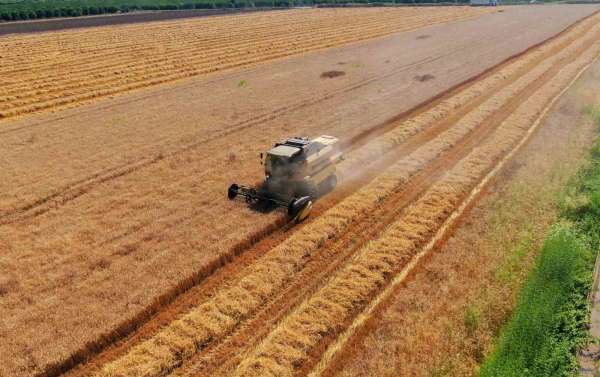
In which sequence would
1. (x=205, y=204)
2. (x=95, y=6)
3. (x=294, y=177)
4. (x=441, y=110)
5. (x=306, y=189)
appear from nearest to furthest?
(x=294, y=177), (x=306, y=189), (x=205, y=204), (x=441, y=110), (x=95, y=6)

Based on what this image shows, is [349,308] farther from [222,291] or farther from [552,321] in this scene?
[552,321]

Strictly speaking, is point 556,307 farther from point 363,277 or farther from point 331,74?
point 331,74

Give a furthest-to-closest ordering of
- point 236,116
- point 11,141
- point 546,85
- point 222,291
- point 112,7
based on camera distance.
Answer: point 112,7 → point 546,85 → point 236,116 → point 11,141 → point 222,291

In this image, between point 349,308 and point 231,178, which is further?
point 231,178

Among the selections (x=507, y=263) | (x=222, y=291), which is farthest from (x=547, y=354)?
(x=222, y=291)

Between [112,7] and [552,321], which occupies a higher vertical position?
[112,7]

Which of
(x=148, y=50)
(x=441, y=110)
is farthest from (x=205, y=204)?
(x=148, y=50)

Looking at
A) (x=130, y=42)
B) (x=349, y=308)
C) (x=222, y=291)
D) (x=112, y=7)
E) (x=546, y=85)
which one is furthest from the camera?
(x=112, y=7)
